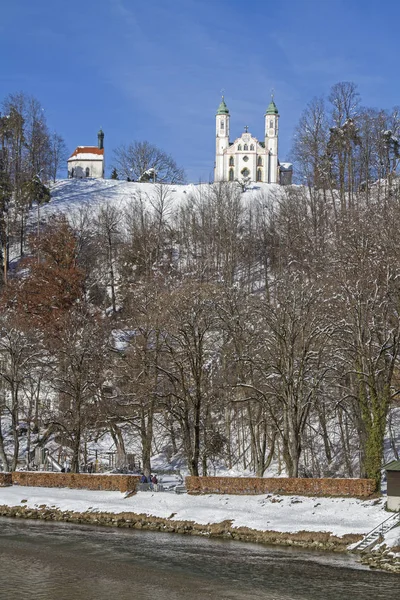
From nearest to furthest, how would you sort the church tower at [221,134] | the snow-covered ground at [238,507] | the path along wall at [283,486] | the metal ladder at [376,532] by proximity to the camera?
the metal ladder at [376,532]
the snow-covered ground at [238,507]
the path along wall at [283,486]
the church tower at [221,134]

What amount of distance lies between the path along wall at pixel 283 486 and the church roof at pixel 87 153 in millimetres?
109700

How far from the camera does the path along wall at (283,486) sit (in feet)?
113

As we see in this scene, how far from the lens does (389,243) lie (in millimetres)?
44812

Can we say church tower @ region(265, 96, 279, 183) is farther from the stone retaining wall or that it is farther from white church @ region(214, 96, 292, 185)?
the stone retaining wall

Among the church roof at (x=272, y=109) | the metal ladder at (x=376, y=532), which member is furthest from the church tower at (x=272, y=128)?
the metal ladder at (x=376, y=532)

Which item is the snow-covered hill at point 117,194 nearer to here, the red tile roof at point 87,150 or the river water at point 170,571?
the red tile roof at point 87,150

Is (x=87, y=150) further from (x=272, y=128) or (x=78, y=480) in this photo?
(x=78, y=480)

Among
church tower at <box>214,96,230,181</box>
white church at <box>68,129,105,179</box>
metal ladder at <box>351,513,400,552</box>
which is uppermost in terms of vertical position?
church tower at <box>214,96,230,181</box>

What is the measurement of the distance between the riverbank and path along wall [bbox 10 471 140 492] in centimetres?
56

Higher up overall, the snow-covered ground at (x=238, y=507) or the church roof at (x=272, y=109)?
the church roof at (x=272, y=109)

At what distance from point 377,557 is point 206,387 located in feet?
65.5

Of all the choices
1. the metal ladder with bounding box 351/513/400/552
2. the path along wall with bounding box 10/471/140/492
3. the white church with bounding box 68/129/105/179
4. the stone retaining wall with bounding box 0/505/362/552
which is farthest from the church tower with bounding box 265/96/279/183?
the metal ladder with bounding box 351/513/400/552

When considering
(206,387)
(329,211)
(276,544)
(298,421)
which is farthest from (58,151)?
(276,544)

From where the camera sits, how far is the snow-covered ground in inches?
1261
